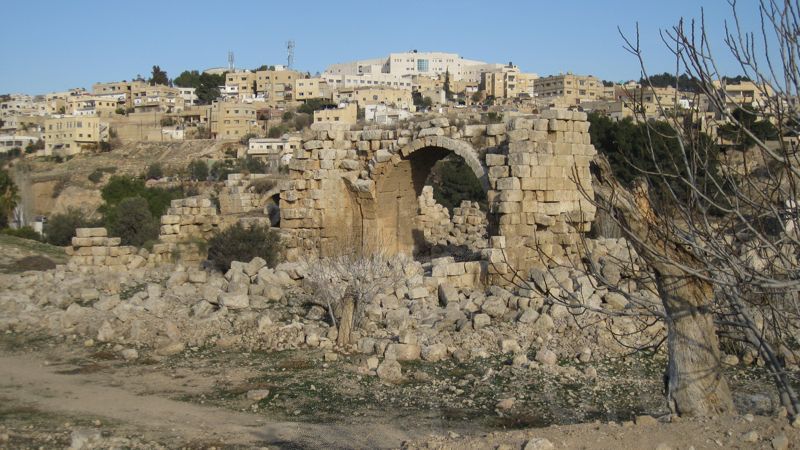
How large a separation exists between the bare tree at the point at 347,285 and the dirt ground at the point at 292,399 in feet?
2.04

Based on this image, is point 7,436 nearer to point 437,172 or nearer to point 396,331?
point 396,331

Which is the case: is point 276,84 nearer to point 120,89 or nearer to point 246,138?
point 120,89

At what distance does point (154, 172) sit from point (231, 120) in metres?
23.9

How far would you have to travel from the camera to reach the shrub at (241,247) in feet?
47.7

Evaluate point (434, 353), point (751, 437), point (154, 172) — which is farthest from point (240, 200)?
point (154, 172)

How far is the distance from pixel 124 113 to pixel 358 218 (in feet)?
298

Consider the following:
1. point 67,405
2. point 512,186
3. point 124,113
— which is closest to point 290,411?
point 67,405

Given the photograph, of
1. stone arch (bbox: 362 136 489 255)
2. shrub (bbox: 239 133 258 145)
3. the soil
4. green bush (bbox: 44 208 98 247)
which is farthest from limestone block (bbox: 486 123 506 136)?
shrub (bbox: 239 133 258 145)

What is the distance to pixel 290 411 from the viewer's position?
7160 millimetres

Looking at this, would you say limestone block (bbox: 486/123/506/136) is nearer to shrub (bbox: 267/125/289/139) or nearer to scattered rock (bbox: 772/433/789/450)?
scattered rock (bbox: 772/433/789/450)

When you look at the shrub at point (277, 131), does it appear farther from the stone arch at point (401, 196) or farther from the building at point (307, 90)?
the stone arch at point (401, 196)

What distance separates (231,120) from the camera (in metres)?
83.7

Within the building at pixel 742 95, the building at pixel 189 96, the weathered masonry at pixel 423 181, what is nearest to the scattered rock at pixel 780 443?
the building at pixel 742 95

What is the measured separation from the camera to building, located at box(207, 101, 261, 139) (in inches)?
3250
